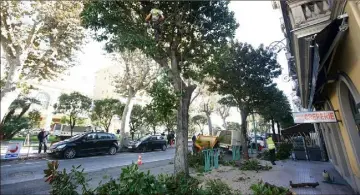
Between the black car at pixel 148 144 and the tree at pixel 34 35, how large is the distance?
10.0m

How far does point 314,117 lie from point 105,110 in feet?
78.7

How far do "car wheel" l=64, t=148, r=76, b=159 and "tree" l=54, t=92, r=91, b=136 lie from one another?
9.32 meters

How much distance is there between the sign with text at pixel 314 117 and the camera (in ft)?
20.1

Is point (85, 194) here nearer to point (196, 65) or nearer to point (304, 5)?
point (304, 5)

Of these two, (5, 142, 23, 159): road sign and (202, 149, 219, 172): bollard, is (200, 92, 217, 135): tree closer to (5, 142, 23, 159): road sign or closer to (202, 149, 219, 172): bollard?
(202, 149, 219, 172): bollard

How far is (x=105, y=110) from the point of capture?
26.6m

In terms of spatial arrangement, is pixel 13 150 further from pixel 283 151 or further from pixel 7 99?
pixel 283 151

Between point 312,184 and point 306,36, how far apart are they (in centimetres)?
652

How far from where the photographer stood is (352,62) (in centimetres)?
402

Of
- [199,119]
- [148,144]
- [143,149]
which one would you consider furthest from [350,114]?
[199,119]

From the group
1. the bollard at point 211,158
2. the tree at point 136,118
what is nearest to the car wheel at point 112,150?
the bollard at point 211,158

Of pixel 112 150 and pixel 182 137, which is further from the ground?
pixel 182 137

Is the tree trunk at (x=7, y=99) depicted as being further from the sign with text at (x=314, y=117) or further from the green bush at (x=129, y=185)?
the sign with text at (x=314, y=117)

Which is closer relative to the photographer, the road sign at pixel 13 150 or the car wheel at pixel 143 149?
the road sign at pixel 13 150
